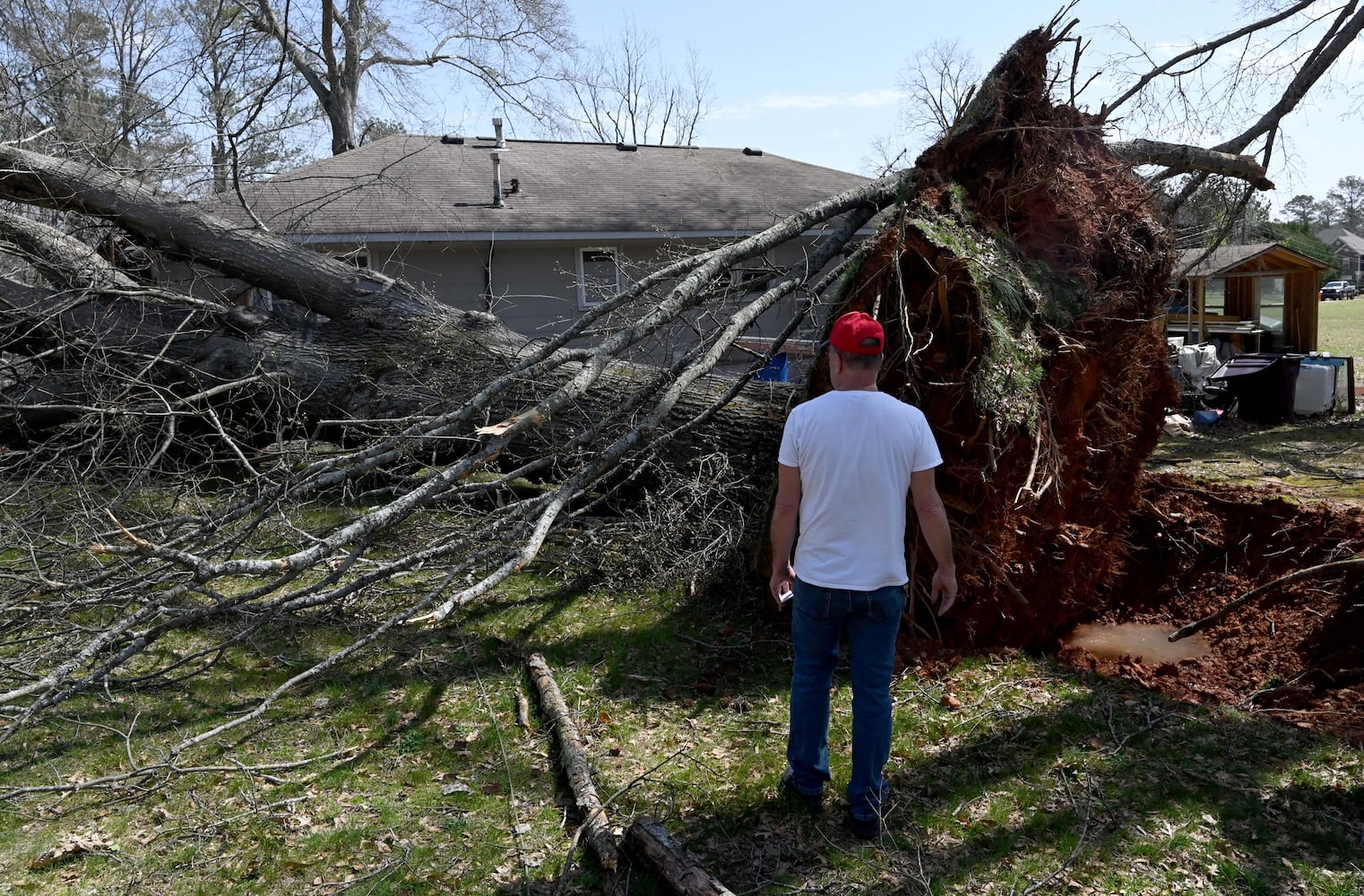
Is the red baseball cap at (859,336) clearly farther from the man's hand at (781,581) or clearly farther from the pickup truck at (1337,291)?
the pickup truck at (1337,291)

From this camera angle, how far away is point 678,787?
393 centimetres

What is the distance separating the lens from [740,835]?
359 cm

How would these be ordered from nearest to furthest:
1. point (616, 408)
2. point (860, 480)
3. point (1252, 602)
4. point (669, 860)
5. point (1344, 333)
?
point (669, 860) < point (860, 480) < point (616, 408) < point (1252, 602) < point (1344, 333)

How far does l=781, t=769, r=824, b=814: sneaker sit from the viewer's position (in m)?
3.71

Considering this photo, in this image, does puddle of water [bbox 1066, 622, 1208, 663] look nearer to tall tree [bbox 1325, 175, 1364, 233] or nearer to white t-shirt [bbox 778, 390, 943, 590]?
white t-shirt [bbox 778, 390, 943, 590]

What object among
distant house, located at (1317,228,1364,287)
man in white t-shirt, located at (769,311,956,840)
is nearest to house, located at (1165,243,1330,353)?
man in white t-shirt, located at (769,311,956,840)

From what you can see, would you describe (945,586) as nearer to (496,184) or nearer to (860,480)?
(860,480)

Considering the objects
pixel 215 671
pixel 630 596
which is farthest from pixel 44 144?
pixel 630 596

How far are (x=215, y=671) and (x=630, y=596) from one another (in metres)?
2.39

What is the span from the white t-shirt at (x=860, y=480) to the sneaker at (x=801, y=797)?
91 cm

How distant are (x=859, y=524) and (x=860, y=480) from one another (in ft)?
0.52

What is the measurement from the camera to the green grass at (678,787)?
133 inches

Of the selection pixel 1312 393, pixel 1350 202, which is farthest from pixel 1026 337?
pixel 1350 202

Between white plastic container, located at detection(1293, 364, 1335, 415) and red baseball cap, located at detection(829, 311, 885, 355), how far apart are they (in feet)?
39.9
